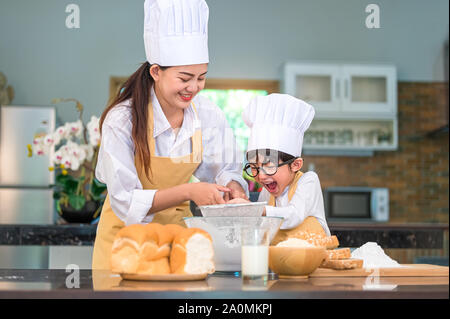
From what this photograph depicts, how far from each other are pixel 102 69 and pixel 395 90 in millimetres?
2714

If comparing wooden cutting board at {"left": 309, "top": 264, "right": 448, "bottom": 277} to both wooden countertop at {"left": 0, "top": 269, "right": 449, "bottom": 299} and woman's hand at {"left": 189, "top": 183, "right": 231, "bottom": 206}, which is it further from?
woman's hand at {"left": 189, "top": 183, "right": 231, "bottom": 206}

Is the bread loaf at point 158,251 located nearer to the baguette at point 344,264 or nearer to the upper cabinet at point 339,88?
the baguette at point 344,264

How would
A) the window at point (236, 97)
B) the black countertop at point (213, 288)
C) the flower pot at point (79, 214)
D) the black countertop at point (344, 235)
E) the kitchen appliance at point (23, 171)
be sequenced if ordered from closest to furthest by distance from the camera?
1. the black countertop at point (213, 288)
2. the window at point (236, 97)
3. the black countertop at point (344, 235)
4. the flower pot at point (79, 214)
5. the kitchen appliance at point (23, 171)

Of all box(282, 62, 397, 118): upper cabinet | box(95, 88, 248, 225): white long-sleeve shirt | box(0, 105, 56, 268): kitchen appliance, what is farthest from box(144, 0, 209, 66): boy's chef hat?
box(282, 62, 397, 118): upper cabinet

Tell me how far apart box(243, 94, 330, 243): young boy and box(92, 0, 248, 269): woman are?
0.11m

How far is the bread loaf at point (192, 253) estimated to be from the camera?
114 centimetres

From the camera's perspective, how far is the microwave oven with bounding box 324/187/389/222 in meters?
5.46

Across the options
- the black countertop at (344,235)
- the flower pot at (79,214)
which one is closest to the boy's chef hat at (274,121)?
the black countertop at (344,235)

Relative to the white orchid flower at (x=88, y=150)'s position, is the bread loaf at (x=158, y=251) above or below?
below

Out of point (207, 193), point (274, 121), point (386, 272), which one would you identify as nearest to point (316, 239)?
point (386, 272)

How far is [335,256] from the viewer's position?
4.60 feet

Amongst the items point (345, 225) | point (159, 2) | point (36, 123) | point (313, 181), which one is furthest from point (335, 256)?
point (36, 123)

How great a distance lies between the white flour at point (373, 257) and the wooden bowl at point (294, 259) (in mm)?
296
